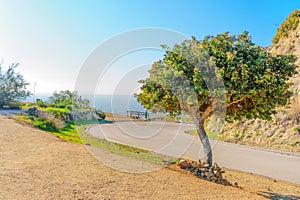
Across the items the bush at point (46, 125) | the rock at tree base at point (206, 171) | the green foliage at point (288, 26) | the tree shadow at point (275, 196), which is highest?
the green foliage at point (288, 26)

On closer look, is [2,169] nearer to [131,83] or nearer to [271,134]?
[131,83]

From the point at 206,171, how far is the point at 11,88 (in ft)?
74.2

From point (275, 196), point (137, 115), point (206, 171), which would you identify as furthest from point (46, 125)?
point (137, 115)

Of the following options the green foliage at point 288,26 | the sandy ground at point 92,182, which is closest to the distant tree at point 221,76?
the sandy ground at point 92,182

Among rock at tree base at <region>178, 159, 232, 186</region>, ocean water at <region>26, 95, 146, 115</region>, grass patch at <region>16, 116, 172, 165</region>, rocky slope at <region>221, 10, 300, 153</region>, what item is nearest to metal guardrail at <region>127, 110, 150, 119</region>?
rocky slope at <region>221, 10, 300, 153</region>

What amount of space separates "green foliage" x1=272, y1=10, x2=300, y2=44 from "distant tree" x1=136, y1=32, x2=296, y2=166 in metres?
18.2

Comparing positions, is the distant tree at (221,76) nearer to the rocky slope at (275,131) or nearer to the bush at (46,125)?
the rocky slope at (275,131)

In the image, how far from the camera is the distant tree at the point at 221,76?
4.90m

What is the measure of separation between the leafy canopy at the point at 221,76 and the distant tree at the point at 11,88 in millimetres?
21203

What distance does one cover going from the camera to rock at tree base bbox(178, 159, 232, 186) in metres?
5.88

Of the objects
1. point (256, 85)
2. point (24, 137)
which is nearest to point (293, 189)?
point (256, 85)

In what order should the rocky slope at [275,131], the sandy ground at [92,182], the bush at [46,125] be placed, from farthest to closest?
the bush at [46,125], the rocky slope at [275,131], the sandy ground at [92,182]

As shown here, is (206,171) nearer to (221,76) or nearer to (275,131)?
(221,76)

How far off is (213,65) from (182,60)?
812 mm
